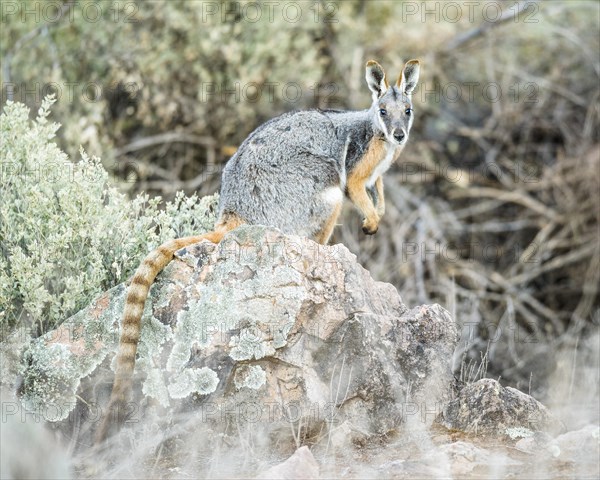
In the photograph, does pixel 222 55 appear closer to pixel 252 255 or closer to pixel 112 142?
pixel 112 142

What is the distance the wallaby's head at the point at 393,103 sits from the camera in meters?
6.43

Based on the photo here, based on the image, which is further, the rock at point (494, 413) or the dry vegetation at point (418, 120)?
the dry vegetation at point (418, 120)

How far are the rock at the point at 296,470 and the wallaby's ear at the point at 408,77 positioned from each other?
3175 mm

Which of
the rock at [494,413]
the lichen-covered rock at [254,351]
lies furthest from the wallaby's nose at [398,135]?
the rock at [494,413]

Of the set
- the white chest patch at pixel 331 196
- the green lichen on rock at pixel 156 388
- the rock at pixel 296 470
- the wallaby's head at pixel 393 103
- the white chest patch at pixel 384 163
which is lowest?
the rock at pixel 296 470

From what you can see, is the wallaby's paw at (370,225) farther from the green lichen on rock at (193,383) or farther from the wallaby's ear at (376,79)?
the green lichen on rock at (193,383)

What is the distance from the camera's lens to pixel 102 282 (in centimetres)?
594

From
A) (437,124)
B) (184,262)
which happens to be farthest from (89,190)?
(437,124)

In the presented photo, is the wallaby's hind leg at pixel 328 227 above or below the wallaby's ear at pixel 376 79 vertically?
below

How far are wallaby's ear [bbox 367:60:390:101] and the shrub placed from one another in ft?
6.02

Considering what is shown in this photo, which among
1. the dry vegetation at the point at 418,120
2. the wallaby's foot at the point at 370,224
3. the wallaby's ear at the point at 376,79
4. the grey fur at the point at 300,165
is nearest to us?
the grey fur at the point at 300,165

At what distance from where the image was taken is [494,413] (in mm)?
5254

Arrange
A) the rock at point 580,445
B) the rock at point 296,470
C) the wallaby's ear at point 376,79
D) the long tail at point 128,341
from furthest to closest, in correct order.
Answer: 1. the wallaby's ear at point 376,79
2. the long tail at point 128,341
3. the rock at point 580,445
4. the rock at point 296,470

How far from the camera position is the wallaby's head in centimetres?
643
